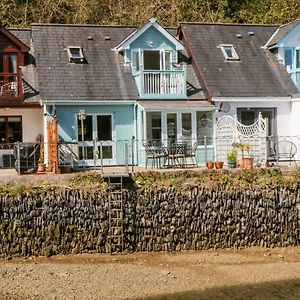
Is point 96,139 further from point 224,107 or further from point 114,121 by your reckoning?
point 224,107

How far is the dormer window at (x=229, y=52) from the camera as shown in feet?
93.7

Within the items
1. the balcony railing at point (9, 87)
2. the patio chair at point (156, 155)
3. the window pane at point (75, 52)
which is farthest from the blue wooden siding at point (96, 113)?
the window pane at point (75, 52)

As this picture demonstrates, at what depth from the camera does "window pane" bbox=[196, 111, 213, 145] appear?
2630 centimetres

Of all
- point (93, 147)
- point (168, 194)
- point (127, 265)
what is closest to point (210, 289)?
point (127, 265)

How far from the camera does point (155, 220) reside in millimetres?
20859

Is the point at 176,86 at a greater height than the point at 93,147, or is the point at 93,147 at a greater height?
the point at 176,86

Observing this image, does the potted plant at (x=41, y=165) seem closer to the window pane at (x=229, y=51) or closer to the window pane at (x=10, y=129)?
the window pane at (x=10, y=129)

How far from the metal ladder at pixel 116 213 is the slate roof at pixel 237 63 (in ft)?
23.9

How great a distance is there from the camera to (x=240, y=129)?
25.6 metres

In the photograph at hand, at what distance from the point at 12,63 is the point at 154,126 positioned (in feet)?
22.1

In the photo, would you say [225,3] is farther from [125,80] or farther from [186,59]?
[125,80]

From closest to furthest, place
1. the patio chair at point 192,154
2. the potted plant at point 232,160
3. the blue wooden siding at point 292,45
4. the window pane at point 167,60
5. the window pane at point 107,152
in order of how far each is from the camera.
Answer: the potted plant at point 232,160, the patio chair at point 192,154, the window pane at point 107,152, the window pane at point 167,60, the blue wooden siding at point 292,45

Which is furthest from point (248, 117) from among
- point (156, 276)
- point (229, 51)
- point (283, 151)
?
point (156, 276)

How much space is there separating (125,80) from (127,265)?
33.3 feet
